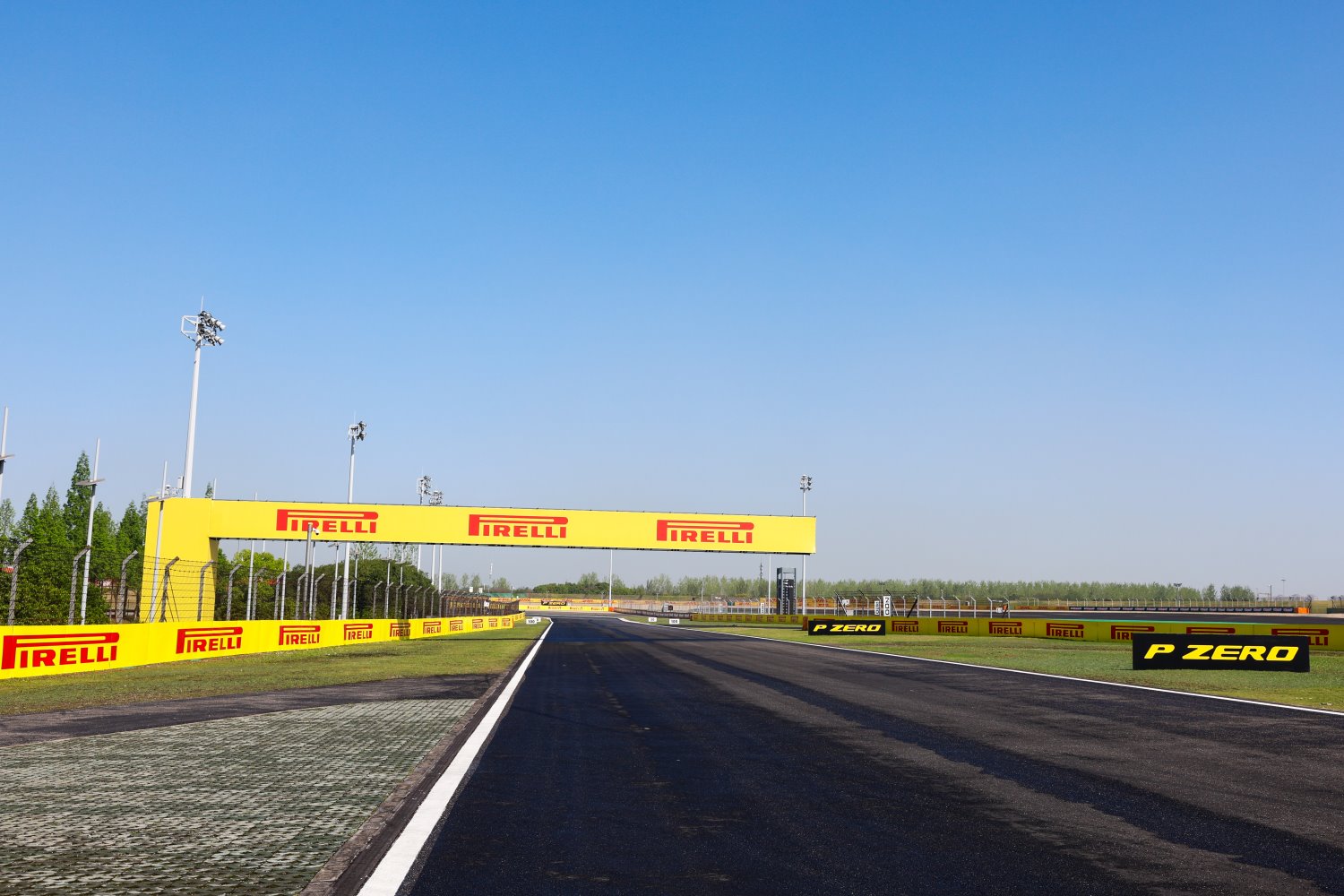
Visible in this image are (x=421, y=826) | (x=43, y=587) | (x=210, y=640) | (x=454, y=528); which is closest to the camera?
(x=421, y=826)

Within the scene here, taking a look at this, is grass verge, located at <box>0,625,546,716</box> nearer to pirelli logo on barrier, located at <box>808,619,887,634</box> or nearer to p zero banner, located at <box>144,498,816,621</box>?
p zero banner, located at <box>144,498,816,621</box>

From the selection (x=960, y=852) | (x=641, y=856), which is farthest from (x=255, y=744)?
(x=960, y=852)

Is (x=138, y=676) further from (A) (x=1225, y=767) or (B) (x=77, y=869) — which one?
(A) (x=1225, y=767)

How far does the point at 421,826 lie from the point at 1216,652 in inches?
874

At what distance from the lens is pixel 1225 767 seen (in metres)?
8.95

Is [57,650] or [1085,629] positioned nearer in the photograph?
[57,650]

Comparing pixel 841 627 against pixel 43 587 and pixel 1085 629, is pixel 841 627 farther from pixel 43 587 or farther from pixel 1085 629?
pixel 43 587

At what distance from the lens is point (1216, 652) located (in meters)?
23.2

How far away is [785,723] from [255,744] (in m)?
6.04

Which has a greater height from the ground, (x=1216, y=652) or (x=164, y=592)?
(x=164, y=592)

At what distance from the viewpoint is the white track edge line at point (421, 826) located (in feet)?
16.4

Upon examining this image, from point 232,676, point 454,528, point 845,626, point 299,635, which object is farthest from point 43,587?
point 232,676

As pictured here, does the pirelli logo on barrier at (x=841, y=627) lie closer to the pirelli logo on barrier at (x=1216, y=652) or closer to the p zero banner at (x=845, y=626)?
the p zero banner at (x=845, y=626)

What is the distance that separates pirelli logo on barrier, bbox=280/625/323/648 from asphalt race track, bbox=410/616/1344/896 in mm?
20817
